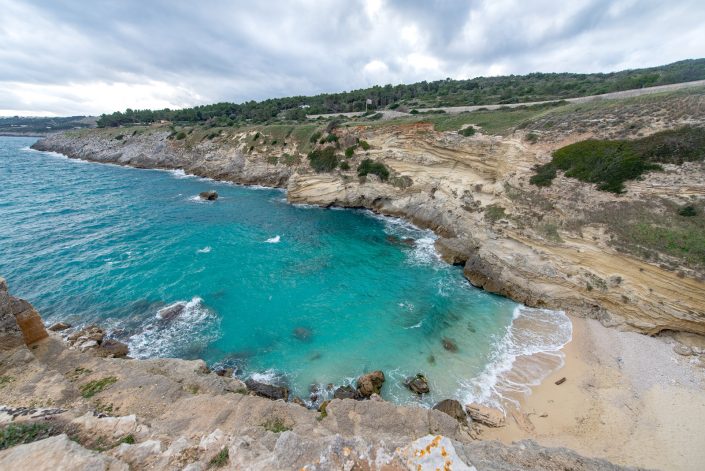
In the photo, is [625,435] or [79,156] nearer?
[625,435]

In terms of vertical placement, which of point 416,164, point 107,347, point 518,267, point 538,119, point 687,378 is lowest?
point 107,347

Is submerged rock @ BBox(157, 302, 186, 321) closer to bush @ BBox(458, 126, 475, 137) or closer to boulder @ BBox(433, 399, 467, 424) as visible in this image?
boulder @ BBox(433, 399, 467, 424)

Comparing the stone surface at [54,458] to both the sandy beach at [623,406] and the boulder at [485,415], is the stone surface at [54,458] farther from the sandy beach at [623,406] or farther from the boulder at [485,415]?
the sandy beach at [623,406]

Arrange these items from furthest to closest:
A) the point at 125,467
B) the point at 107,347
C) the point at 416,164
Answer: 1. the point at 416,164
2. the point at 107,347
3. the point at 125,467

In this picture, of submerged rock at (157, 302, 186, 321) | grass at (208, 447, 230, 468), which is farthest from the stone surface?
submerged rock at (157, 302, 186, 321)

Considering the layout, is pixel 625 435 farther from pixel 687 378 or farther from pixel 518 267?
pixel 518 267

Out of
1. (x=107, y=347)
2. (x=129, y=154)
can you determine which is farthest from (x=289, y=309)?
(x=129, y=154)

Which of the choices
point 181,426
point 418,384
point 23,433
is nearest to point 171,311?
point 181,426
